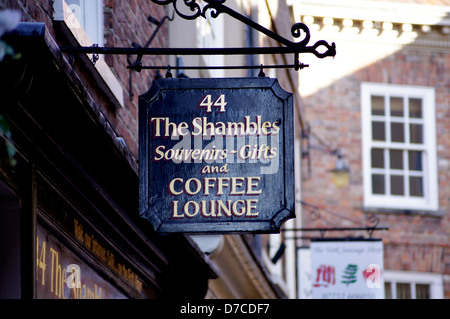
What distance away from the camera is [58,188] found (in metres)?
5.80

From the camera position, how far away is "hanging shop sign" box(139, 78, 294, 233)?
5570 mm

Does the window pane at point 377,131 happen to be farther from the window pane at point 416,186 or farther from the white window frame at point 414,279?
the white window frame at point 414,279

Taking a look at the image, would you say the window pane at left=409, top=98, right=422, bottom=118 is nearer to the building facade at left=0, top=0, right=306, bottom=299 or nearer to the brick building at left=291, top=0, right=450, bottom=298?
the brick building at left=291, top=0, right=450, bottom=298

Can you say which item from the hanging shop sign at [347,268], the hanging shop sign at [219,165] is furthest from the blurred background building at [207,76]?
the hanging shop sign at [347,268]

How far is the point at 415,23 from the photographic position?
69.7ft

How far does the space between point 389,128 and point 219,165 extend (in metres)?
15.0

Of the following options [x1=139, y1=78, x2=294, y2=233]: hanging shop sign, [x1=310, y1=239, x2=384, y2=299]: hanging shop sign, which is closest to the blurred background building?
[x1=139, y1=78, x2=294, y2=233]: hanging shop sign

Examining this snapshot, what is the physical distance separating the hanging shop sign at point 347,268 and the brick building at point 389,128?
5.66 meters

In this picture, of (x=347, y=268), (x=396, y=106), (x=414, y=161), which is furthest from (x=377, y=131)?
(x=347, y=268)

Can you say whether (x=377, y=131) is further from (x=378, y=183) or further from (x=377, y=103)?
(x=378, y=183)

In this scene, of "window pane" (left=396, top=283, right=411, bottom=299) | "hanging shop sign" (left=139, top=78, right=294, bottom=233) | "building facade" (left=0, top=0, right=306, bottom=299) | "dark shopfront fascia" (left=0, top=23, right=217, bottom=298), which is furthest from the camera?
"window pane" (left=396, top=283, right=411, bottom=299)

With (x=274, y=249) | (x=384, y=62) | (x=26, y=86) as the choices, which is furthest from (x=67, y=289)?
(x=384, y=62)

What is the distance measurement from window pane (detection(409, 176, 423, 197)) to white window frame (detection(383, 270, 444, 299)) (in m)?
1.64

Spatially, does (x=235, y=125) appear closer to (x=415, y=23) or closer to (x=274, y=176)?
(x=274, y=176)
